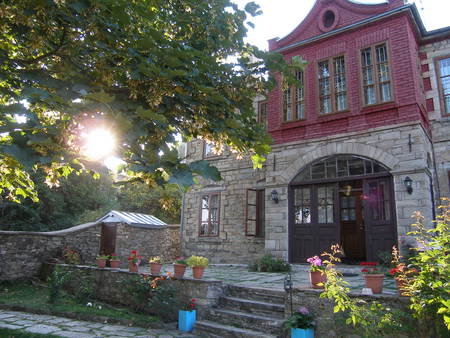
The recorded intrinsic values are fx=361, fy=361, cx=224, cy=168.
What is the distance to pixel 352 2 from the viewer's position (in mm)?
10031

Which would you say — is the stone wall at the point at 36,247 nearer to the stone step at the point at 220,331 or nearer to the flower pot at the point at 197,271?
the flower pot at the point at 197,271

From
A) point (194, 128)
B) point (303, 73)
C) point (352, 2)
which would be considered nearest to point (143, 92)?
point (194, 128)

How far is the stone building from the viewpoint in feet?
28.0

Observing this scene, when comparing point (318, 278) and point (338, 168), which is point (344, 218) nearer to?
point (338, 168)

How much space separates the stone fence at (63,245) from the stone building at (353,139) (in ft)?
9.43

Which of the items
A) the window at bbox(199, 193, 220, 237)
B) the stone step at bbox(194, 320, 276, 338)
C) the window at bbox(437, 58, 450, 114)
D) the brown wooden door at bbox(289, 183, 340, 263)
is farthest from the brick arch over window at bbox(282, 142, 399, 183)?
the stone step at bbox(194, 320, 276, 338)

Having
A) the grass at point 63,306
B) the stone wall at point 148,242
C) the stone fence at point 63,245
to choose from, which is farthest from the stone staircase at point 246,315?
the stone fence at point 63,245

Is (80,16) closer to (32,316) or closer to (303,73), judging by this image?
(32,316)

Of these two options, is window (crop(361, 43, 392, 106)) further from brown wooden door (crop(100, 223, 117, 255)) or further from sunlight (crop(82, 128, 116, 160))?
brown wooden door (crop(100, 223, 117, 255))

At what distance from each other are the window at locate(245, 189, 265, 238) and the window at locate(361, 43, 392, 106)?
4189 mm

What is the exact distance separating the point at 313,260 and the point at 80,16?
420cm

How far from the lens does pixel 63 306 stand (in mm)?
7500

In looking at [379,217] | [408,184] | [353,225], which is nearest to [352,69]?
[408,184]

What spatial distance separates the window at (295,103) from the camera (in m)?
10.5
